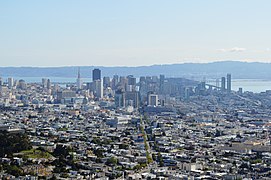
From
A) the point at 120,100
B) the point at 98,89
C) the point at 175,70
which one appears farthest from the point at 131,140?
the point at 175,70

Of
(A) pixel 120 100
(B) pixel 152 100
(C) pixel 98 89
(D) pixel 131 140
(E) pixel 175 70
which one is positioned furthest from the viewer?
(E) pixel 175 70

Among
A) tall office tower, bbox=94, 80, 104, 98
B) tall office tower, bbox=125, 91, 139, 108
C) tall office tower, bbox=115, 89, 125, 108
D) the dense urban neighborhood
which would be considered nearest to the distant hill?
tall office tower, bbox=94, 80, 104, 98

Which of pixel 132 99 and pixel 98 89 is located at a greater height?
pixel 98 89

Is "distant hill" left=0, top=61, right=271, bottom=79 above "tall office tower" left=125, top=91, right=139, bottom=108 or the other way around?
above

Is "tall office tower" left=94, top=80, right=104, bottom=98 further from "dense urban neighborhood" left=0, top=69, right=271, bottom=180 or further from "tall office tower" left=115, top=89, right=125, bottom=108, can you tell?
"tall office tower" left=115, top=89, right=125, bottom=108

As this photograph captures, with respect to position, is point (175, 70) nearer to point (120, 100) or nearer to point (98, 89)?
point (98, 89)

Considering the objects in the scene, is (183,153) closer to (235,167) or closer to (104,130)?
(235,167)

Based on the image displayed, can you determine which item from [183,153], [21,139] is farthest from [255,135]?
[21,139]

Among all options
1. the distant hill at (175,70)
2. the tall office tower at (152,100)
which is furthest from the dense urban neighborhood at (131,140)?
the distant hill at (175,70)

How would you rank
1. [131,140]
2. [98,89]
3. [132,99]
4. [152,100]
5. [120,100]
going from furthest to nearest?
[98,89], [132,99], [152,100], [120,100], [131,140]
